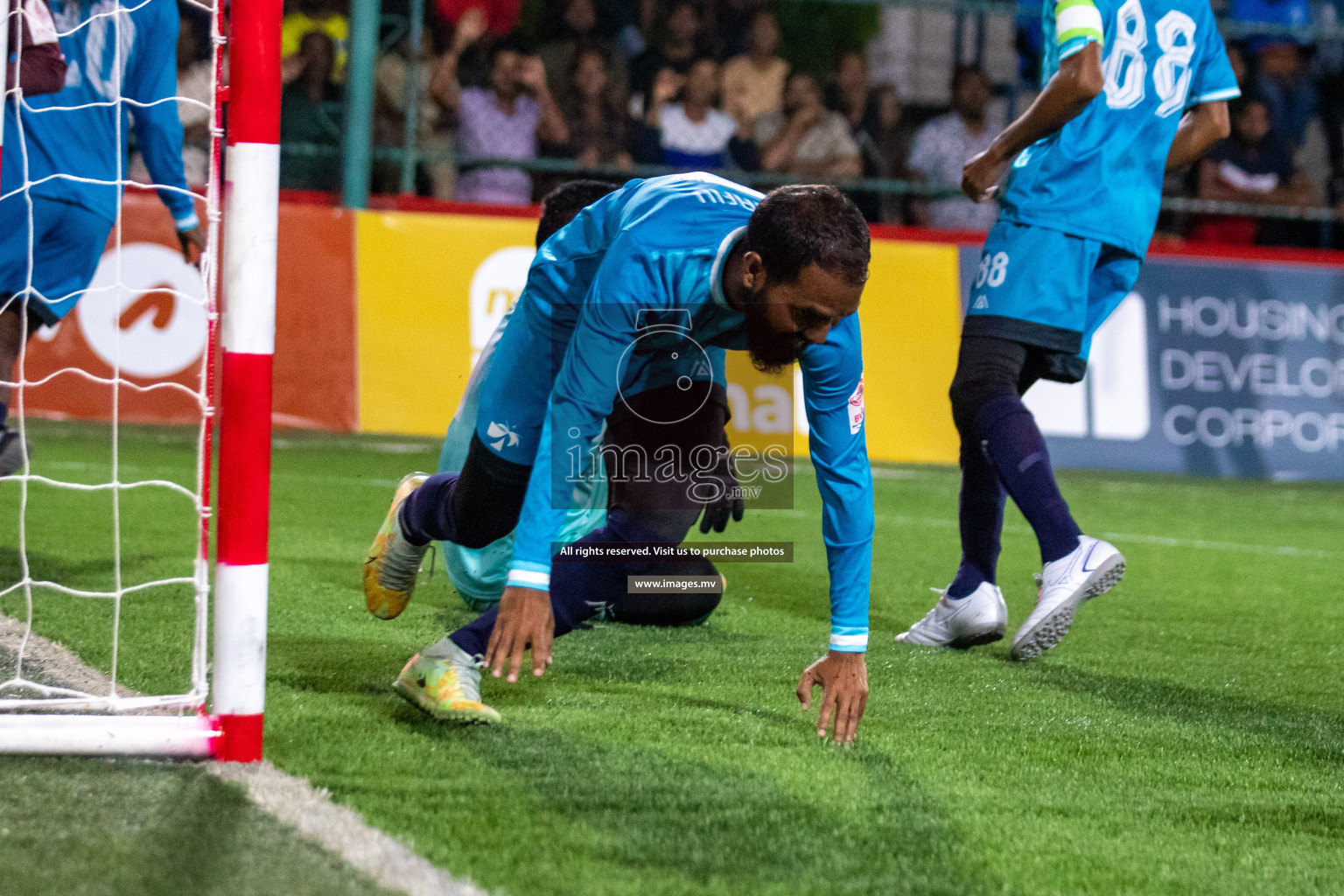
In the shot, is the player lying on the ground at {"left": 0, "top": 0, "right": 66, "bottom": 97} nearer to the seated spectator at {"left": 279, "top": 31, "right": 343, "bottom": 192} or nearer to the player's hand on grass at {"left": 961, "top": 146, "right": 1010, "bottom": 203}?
the player's hand on grass at {"left": 961, "top": 146, "right": 1010, "bottom": 203}

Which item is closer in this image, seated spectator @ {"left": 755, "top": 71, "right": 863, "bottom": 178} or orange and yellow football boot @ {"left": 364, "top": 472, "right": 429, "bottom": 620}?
orange and yellow football boot @ {"left": 364, "top": 472, "right": 429, "bottom": 620}

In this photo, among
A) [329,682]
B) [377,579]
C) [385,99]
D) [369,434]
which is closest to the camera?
[329,682]

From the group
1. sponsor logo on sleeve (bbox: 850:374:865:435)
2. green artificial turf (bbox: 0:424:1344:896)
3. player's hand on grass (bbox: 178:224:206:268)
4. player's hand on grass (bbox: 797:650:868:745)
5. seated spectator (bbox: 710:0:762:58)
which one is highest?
seated spectator (bbox: 710:0:762:58)

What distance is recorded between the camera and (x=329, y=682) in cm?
289

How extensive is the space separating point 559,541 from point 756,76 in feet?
23.8

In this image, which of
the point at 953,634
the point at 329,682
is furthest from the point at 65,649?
the point at 953,634

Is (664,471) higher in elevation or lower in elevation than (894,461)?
higher

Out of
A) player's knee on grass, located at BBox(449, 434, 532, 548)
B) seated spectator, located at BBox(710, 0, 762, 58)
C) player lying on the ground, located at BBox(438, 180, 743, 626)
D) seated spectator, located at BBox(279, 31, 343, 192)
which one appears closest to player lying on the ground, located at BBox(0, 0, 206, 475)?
player lying on the ground, located at BBox(438, 180, 743, 626)

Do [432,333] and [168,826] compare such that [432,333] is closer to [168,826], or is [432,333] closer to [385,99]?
[385,99]

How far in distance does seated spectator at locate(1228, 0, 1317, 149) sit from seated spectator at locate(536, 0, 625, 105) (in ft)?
15.9

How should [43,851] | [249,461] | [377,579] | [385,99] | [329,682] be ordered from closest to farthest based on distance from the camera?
[43,851], [249,461], [329,682], [377,579], [385,99]

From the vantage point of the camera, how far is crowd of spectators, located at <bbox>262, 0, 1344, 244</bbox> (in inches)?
372

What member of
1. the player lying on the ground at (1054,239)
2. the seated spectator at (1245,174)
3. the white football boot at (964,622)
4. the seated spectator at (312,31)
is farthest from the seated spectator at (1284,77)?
the white football boot at (964,622)

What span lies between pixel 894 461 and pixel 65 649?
611cm
